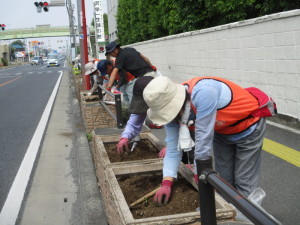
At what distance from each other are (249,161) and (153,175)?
91 centimetres

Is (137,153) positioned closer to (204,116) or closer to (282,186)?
(282,186)

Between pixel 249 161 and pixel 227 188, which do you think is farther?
→ pixel 249 161

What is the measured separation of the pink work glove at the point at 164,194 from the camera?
8.67 ft

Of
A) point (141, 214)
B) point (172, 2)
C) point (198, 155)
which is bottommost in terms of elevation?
point (141, 214)

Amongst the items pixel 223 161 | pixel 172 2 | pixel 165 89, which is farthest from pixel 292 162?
pixel 172 2

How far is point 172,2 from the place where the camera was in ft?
44.0

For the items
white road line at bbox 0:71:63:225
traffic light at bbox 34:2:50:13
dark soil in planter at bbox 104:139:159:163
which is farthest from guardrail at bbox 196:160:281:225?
traffic light at bbox 34:2:50:13

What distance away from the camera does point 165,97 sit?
237cm

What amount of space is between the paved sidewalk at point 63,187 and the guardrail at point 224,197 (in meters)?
2.21

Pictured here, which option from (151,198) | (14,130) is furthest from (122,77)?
(151,198)

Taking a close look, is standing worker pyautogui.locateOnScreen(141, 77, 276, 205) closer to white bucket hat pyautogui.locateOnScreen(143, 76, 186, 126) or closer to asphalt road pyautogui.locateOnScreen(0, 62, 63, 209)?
white bucket hat pyautogui.locateOnScreen(143, 76, 186, 126)

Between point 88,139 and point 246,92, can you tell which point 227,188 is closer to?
point 246,92

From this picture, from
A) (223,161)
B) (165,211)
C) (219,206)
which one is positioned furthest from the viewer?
(223,161)

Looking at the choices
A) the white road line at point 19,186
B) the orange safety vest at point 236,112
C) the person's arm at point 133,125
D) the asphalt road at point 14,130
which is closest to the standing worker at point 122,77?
the white road line at point 19,186
